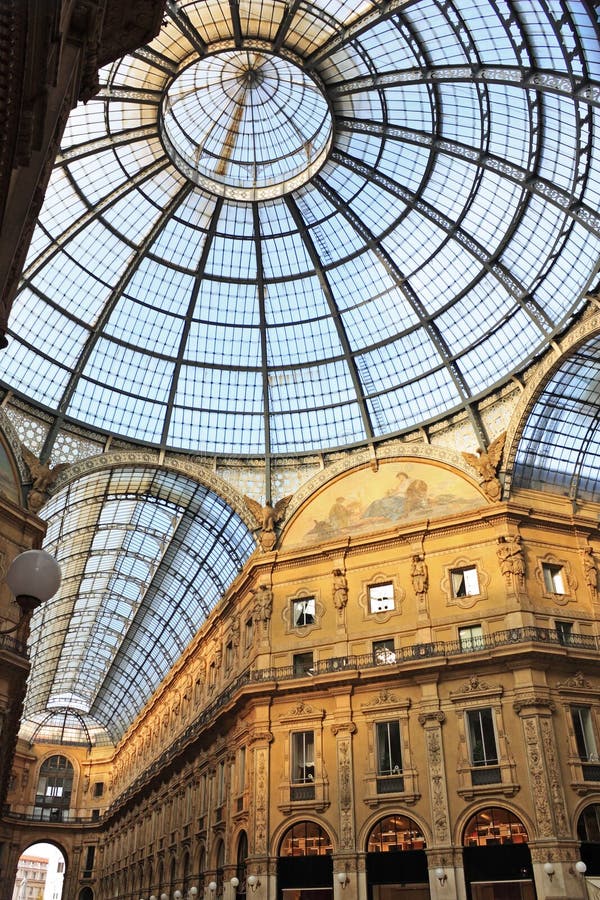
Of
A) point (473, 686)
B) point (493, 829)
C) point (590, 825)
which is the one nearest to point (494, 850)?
point (493, 829)

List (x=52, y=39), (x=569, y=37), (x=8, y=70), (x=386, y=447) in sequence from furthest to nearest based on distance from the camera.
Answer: (x=386, y=447), (x=569, y=37), (x=52, y=39), (x=8, y=70)

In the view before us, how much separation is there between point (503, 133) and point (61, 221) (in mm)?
20704

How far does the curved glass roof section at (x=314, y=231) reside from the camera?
3095 centimetres

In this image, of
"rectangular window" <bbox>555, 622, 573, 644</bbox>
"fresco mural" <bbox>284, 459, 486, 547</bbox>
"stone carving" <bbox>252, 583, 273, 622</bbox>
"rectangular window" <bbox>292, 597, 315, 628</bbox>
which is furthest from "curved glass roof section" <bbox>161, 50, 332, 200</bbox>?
"rectangular window" <bbox>555, 622, 573, 644</bbox>

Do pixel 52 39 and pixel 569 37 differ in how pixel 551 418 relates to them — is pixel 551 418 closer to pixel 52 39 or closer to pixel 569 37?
pixel 569 37

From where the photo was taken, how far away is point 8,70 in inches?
289

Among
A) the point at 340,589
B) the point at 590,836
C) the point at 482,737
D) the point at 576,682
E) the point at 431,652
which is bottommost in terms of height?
the point at 590,836

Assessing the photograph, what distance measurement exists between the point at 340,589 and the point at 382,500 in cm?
517

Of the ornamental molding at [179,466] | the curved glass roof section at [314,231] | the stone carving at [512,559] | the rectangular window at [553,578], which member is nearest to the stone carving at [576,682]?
the rectangular window at [553,578]

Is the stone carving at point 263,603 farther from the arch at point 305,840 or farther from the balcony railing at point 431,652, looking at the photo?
the arch at point 305,840

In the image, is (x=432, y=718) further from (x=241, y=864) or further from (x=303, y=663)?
(x=241, y=864)

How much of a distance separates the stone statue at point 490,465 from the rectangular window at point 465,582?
3.61 metres

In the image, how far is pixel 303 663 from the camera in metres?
37.0

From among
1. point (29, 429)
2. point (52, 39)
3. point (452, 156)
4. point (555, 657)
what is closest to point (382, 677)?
point (555, 657)
